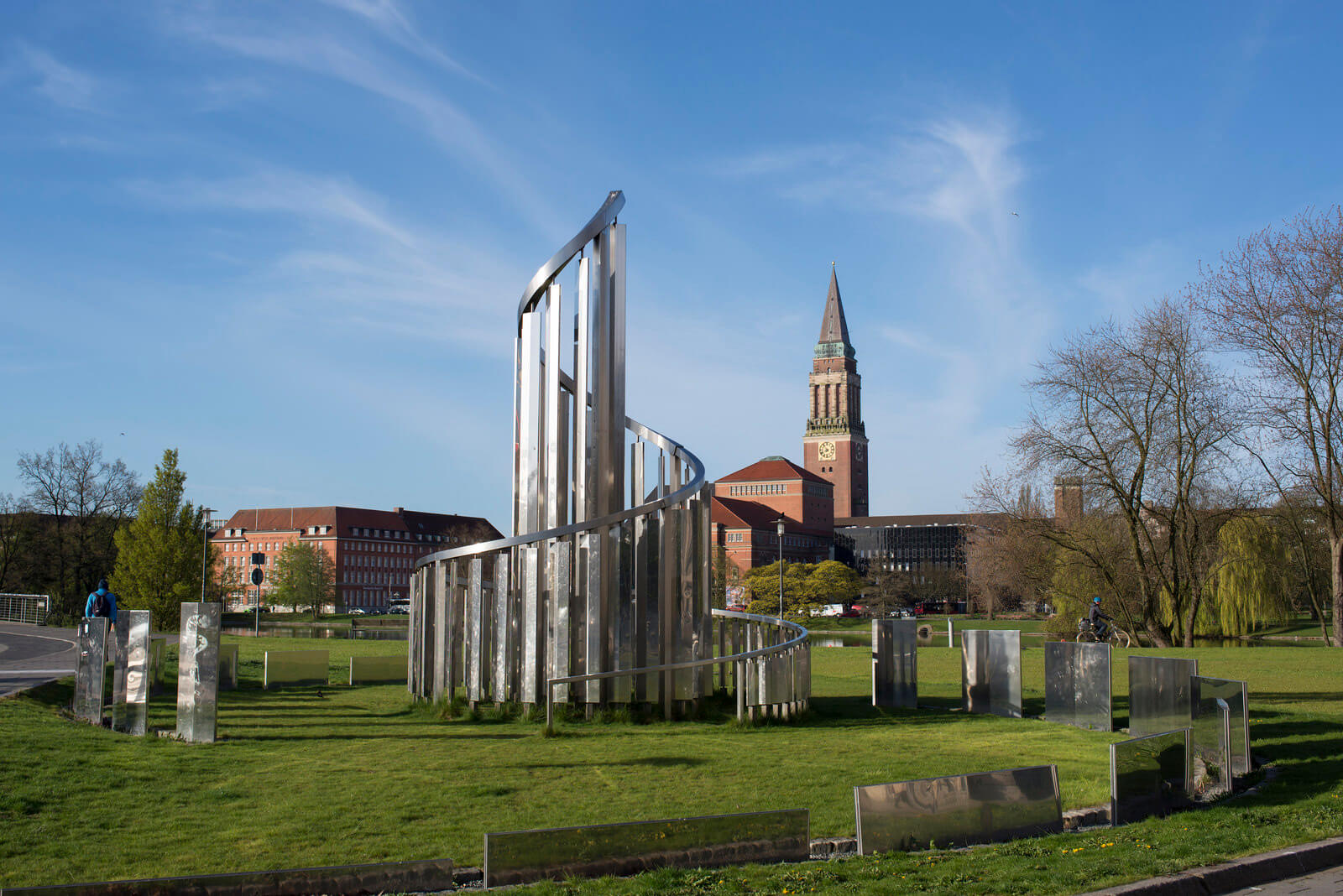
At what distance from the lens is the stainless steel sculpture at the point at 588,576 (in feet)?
45.4

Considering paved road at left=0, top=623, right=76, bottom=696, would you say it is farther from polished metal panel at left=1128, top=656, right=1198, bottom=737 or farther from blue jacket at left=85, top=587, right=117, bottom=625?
polished metal panel at left=1128, top=656, right=1198, bottom=737

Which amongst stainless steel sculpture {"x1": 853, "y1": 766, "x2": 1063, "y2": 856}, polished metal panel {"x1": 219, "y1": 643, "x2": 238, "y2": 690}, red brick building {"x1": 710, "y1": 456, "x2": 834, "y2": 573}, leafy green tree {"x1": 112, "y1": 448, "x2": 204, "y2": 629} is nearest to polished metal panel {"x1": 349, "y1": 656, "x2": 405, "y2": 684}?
polished metal panel {"x1": 219, "y1": 643, "x2": 238, "y2": 690}

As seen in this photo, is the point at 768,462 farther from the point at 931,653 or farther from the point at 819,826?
the point at 819,826

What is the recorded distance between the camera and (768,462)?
515ft

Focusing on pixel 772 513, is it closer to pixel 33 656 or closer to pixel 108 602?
pixel 33 656

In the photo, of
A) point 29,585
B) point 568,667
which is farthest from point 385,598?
point 568,667

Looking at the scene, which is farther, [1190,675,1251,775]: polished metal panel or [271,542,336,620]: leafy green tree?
[271,542,336,620]: leafy green tree

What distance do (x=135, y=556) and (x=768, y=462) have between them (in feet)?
384

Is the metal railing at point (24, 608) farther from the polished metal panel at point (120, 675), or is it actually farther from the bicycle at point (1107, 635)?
→ the bicycle at point (1107, 635)

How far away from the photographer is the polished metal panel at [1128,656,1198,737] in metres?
10.9

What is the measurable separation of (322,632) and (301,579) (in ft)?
148

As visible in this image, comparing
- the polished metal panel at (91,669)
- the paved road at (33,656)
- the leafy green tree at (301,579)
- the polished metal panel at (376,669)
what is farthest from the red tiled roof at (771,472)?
the polished metal panel at (91,669)

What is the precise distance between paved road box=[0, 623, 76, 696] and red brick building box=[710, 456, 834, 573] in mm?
99732

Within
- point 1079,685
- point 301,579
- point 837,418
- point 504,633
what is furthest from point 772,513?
point 504,633
